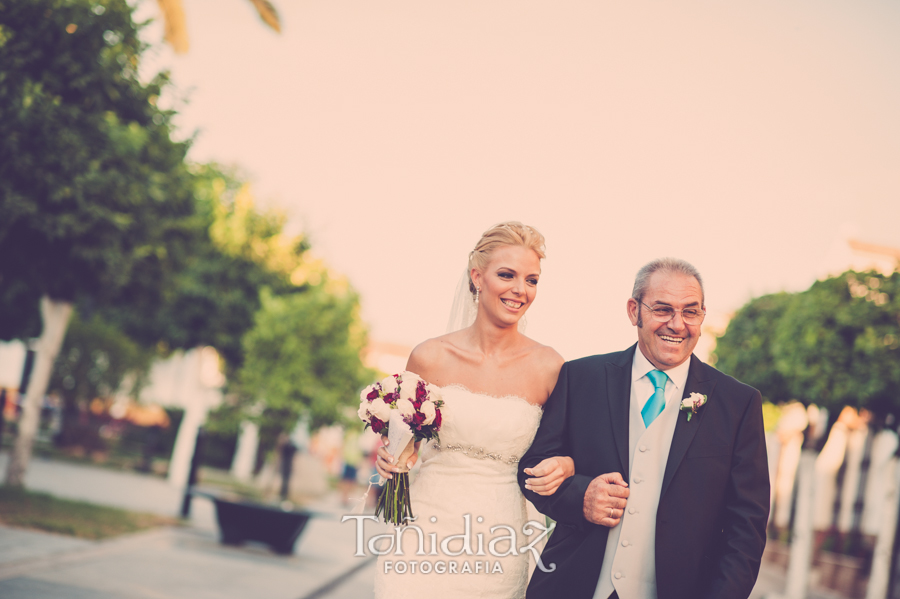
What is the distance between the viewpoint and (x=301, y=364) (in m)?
14.9

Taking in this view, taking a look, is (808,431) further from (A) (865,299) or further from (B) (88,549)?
(B) (88,549)

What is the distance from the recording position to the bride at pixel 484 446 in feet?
13.5

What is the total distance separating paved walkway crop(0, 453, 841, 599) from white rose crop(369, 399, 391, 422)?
159 inches

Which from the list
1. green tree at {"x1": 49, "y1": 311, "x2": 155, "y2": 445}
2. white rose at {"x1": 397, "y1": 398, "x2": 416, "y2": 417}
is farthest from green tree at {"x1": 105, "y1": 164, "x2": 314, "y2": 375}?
white rose at {"x1": 397, "y1": 398, "x2": 416, "y2": 417}

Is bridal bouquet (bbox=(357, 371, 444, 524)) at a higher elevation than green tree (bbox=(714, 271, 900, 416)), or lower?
lower

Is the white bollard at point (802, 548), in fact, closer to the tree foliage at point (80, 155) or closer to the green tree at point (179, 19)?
the tree foliage at point (80, 155)

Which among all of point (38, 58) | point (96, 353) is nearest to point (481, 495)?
point (38, 58)

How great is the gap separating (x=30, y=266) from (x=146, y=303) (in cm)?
217

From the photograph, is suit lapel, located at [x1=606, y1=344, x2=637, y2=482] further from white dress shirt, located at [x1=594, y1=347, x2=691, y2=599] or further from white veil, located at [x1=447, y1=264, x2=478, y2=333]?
white veil, located at [x1=447, y1=264, x2=478, y2=333]

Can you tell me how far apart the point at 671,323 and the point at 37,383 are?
448 inches

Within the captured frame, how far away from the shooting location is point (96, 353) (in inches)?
1015

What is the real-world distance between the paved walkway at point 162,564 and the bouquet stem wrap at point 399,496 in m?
3.89

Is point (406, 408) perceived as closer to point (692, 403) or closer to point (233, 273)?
point (692, 403)

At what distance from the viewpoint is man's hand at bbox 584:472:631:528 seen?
3326 millimetres
